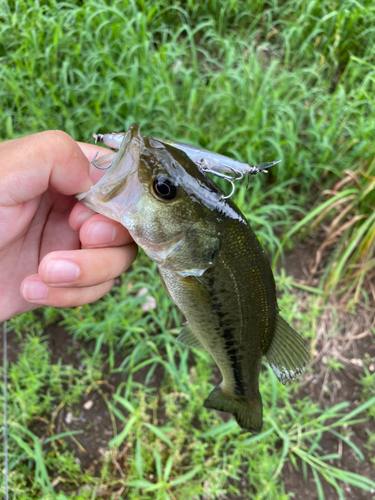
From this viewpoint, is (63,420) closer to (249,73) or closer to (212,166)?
(212,166)

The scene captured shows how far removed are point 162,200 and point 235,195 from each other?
67.3 inches

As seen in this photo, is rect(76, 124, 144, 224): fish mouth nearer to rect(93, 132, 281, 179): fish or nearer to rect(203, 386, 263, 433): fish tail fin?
rect(93, 132, 281, 179): fish

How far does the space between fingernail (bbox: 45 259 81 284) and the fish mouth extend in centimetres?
30

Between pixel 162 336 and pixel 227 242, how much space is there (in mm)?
1321

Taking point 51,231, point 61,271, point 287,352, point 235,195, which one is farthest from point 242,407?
point 235,195

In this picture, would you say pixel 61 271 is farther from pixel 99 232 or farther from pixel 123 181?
pixel 123 181

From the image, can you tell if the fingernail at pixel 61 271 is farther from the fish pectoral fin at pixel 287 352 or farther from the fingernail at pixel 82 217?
the fish pectoral fin at pixel 287 352

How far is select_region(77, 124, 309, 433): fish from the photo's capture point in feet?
3.75

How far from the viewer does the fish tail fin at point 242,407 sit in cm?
A: 157

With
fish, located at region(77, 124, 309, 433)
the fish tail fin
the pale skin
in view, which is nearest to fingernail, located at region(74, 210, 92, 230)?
the pale skin

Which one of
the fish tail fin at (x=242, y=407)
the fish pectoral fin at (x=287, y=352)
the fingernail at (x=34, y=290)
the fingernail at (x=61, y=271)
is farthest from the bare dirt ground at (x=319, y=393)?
the fingernail at (x=61, y=271)

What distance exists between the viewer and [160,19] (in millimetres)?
3621

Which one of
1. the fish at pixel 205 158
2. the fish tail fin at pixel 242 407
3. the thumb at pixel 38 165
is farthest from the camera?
the fish tail fin at pixel 242 407

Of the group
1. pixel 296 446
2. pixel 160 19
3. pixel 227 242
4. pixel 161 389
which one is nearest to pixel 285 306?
pixel 296 446
